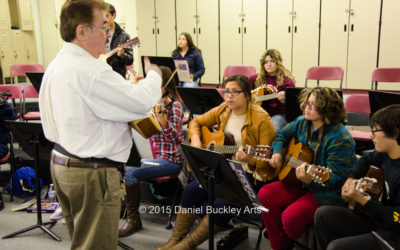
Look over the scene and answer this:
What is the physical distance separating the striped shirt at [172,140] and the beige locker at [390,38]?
16.7ft

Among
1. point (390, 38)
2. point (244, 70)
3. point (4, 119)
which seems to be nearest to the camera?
point (4, 119)

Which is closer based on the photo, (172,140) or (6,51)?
(172,140)

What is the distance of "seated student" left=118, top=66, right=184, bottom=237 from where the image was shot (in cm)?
311

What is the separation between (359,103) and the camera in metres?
3.85

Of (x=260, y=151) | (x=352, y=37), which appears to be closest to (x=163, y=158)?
(x=260, y=151)

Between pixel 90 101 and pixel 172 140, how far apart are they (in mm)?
1644

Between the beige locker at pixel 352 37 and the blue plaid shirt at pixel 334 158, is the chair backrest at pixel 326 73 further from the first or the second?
the blue plaid shirt at pixel 334 158

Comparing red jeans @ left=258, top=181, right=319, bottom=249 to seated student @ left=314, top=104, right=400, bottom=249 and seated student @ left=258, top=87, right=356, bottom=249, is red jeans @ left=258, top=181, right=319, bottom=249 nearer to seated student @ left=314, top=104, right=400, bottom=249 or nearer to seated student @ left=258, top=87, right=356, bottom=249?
seated student @ left=258, top=87, right=356, bottom=249

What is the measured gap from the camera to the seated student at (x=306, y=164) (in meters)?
2.35

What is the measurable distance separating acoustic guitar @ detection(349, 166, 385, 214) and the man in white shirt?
4.01 ft

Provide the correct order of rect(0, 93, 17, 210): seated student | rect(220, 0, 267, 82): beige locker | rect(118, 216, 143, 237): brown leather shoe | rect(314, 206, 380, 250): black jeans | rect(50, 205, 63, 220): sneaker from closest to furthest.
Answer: rect(314, 206, 380, 250): black jeans < rect(118, 216, 143, 237): brown leather shoe < rect(50, 205, 63, 220): sneaker < rect(0, 93, 17, 210): seated student < rect(220, 0, 267, 82): beige locker

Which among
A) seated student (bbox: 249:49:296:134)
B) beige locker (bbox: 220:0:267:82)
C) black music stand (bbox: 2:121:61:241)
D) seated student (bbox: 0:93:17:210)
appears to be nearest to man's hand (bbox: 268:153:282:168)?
seated student (bbox: 249:49:296:134)

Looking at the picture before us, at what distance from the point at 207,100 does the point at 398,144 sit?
1980mm

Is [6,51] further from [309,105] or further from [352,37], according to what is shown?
[309,105]
